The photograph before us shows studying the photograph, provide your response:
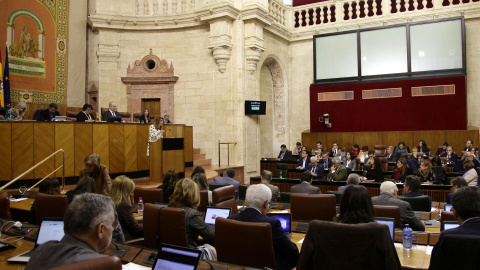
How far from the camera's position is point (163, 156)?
800 centimetres

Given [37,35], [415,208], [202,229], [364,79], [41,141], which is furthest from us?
[364,79]

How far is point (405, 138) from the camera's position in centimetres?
1260

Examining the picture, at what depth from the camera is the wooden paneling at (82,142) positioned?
8.00 meters

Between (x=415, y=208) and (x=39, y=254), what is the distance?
13.9 feet

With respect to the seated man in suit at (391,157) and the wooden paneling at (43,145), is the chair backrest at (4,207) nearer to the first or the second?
the wooden paneling at (43,145)

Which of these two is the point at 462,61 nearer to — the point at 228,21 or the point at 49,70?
the point at 228,21

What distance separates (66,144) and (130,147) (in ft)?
4.89

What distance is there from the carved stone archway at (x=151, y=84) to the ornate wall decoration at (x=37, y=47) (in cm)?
205

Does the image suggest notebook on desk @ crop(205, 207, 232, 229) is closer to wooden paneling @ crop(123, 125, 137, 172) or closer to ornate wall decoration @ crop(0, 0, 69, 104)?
wooden paneling @ crop(123, 125, 137, 172)

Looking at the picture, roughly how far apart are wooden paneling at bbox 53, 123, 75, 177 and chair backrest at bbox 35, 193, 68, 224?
3.89 metres

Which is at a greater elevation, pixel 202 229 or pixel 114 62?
pixel 114 62

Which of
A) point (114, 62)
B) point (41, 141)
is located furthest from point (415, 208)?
point (114, 62)

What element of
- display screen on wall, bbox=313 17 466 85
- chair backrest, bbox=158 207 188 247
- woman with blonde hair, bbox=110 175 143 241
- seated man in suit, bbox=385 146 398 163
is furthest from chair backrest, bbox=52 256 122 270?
display screen on wall, bbox=313 17 466 85

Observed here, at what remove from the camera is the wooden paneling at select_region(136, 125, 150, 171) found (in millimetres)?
9148
